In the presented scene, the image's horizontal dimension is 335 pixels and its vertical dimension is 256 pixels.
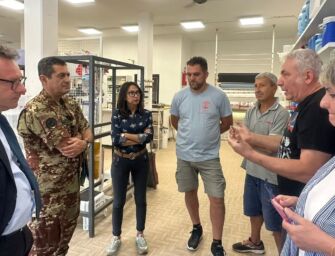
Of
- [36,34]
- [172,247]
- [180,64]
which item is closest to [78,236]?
[172,247]

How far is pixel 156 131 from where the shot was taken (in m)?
6.97

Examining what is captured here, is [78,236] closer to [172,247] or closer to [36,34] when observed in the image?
[172,247]

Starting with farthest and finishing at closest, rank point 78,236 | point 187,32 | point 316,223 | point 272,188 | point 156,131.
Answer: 1. point 187,32
2. point 156,131
3. point 78,236
4. point 272,188
5. point 316,223

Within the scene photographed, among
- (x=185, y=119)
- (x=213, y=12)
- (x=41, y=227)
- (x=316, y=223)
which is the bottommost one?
(x=41, y=227)

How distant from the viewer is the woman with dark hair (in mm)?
2488

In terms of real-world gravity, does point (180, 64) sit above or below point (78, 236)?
above

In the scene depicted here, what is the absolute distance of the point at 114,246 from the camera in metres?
2.54

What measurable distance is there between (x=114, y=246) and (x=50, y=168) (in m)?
1.04

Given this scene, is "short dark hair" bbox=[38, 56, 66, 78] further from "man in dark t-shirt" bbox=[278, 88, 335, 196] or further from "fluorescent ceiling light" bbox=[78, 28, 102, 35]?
"fluorescent ceiling light" bbox=[78, 28, 102, 35]

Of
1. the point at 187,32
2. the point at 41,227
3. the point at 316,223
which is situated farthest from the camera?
the point at 187,32

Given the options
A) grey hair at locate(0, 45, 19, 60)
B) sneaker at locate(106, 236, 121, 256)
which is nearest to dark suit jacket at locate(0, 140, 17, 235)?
grey hair at locate(0, 45, 19, 60)

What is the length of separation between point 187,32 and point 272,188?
6563mm

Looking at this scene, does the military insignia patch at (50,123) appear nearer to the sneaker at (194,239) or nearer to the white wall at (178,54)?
the sneaker at (194,239)

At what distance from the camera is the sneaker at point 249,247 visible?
2.61 metres
